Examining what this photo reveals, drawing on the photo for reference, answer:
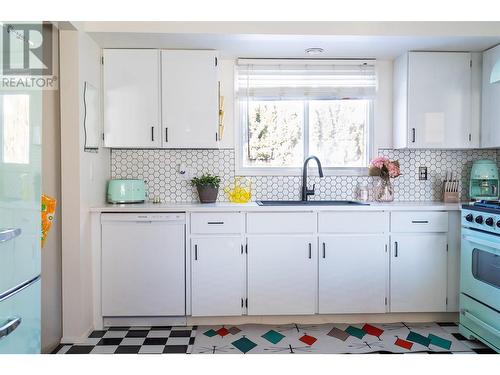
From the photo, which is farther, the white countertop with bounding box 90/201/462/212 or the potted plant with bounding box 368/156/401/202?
the potted plant with bounding box 368/156/401/202

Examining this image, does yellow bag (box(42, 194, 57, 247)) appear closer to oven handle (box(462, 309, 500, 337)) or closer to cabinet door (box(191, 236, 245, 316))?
cabinet door (box(191, 236, 245, 316))

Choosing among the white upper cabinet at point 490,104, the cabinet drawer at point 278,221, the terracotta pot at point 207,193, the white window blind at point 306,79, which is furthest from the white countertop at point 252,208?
the white window blind at point 306,79

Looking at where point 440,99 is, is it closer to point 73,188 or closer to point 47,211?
point 73,188

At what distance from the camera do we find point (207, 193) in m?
3.37

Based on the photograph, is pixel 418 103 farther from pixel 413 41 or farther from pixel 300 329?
pixel 300 329

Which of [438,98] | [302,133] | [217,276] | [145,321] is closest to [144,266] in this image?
[145,321]

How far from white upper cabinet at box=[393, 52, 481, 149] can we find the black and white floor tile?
92.7 inches

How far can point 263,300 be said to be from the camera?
306 cm

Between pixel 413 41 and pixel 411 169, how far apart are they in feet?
3.74

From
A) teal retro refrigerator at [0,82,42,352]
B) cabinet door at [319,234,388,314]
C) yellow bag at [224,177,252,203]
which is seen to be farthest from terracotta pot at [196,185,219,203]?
teal retro refrigerator at [0,82,42,352]

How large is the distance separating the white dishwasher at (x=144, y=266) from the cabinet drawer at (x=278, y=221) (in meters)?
0.53

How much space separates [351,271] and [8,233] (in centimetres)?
234

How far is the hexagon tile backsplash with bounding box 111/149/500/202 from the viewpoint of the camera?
141 inches

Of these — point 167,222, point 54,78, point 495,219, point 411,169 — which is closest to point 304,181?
point 411,169
